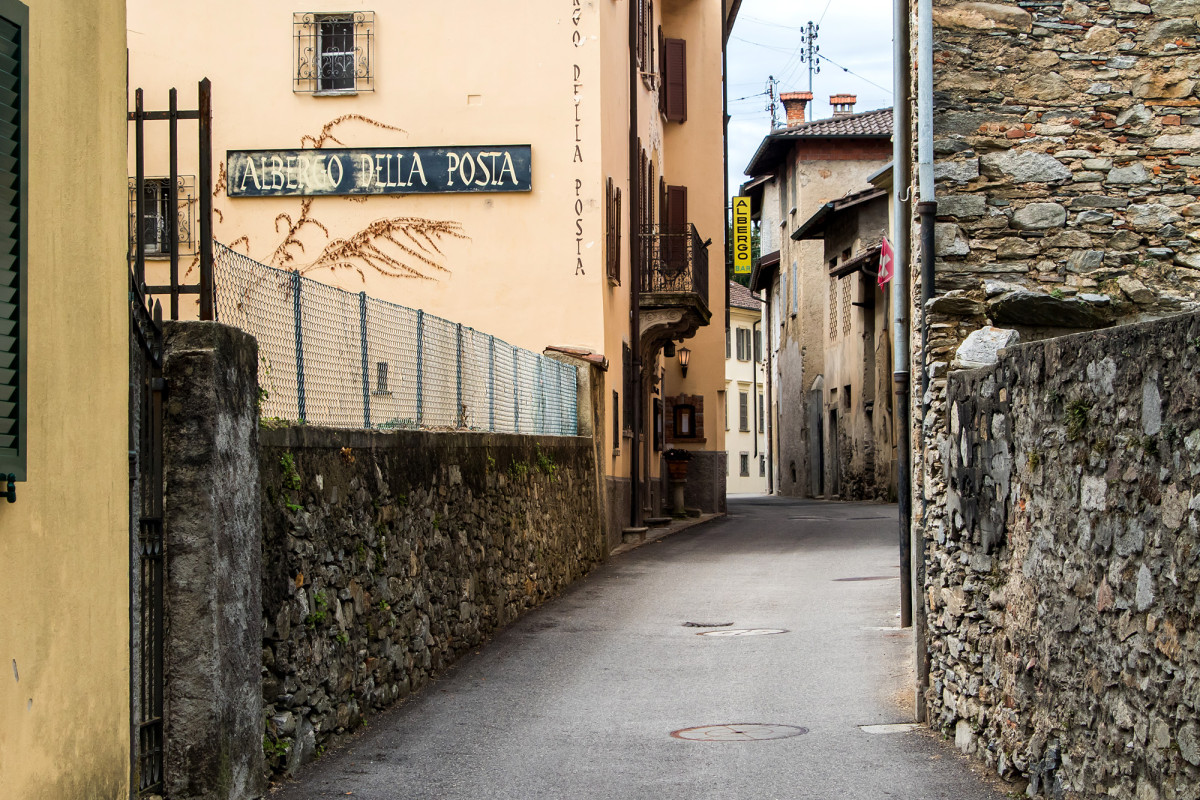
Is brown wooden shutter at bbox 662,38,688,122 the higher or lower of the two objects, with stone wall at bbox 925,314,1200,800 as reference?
higher

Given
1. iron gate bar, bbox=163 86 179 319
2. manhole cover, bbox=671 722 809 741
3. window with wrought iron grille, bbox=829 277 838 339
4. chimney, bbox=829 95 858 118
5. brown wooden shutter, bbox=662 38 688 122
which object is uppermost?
chimney, bbox=829 95 858 118

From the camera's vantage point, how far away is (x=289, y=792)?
666cm

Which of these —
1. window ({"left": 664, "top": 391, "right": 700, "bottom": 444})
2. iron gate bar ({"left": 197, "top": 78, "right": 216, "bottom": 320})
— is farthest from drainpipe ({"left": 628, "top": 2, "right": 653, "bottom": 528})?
iron gate bar ({"left": 197, "top": 78, "right": 216, "bottom": 320})

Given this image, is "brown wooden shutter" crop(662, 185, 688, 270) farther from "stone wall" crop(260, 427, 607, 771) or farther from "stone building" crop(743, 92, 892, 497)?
"stone wall" crop(260, 427, 607, 771)

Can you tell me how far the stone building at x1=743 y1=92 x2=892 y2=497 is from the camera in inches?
1625

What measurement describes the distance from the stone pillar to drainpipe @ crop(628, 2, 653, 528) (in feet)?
53.5

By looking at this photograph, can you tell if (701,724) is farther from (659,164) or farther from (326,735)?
(659,164)

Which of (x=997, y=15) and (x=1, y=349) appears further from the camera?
(x=997, y=15)

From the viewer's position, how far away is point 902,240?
420 inches

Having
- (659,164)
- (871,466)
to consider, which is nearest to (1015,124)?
(659,164)

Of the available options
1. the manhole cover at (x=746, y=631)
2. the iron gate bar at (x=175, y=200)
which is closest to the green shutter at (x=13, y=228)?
the iron gate bar at (x=175, y=200)

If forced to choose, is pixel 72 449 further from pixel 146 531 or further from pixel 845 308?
pixel 845 308

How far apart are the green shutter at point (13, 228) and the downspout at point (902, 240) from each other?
727 centimetres

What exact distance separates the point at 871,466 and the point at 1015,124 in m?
26.0
